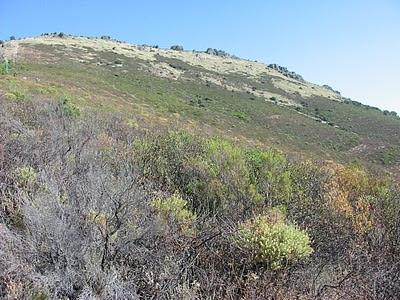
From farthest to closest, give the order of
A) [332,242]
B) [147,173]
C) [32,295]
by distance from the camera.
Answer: [147,173] < [332,242] < [32,295]

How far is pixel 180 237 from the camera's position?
291 inches

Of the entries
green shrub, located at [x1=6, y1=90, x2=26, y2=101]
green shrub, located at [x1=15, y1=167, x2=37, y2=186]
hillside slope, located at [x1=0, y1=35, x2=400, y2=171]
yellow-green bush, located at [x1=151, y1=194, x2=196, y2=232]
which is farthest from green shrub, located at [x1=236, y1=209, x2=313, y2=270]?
hillside slope, located at [x1=0, y1=35, x2=400, y2=171]

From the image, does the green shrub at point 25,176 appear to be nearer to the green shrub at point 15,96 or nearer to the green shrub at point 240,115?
the green shrub at point 15,96

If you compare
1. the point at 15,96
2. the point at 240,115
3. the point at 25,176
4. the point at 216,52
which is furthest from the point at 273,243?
the point at 216,52

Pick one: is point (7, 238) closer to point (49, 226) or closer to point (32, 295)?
point (49, 226)

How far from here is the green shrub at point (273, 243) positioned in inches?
259

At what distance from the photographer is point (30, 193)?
25.5 feet

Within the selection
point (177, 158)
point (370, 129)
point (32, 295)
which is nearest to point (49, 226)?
point (32, 295)

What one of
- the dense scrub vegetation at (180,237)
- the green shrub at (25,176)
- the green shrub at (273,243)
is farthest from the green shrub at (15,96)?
the green shrub at (273,243)

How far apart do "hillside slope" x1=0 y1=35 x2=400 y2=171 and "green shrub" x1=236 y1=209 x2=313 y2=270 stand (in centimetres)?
1542

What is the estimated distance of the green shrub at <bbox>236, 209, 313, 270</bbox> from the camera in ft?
21.6

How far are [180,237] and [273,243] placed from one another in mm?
1603

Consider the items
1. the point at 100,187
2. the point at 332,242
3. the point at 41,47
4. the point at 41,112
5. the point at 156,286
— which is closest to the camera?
the point at 156,286

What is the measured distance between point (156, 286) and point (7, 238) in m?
2.16
